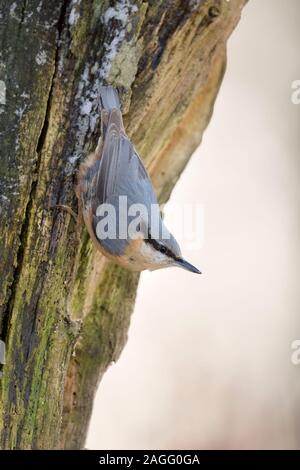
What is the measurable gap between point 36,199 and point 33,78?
1.65 feet

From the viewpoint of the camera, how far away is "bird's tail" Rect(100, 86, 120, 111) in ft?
10.6

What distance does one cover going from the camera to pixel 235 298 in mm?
5488

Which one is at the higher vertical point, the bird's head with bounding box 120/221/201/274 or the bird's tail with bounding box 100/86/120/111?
the bird's tail with bounding box 100/86/120/111

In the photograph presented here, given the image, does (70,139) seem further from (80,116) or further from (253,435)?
(253,435)

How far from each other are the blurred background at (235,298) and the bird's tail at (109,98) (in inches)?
84.1

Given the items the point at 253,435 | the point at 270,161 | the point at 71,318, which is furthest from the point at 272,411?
the point at 71,318

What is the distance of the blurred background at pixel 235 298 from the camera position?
5.30 meters

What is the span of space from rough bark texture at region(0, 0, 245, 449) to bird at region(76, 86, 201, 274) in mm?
79
